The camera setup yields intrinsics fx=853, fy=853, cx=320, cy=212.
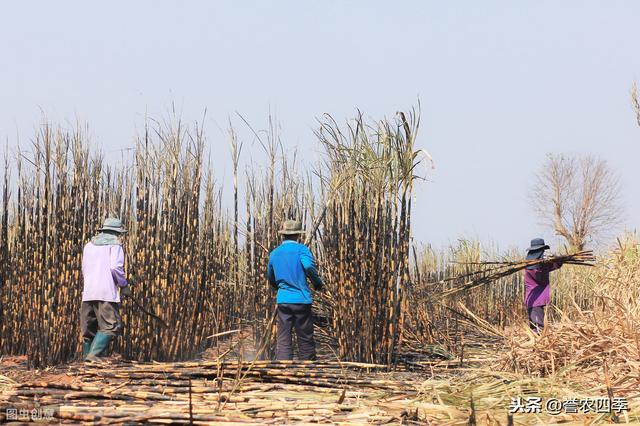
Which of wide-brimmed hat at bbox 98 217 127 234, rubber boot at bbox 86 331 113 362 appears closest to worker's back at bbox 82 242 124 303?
wide-brimmed hat at bbox 98 217 127 234

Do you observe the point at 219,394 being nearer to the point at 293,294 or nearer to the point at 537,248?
the point at 293,294

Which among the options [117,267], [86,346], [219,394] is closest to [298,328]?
[117,267]

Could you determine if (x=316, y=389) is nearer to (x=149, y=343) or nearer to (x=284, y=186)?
(x=149, y=343)

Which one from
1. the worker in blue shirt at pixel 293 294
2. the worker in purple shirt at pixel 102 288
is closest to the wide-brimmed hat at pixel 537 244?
the worker in blue shirt at pixel 293 294

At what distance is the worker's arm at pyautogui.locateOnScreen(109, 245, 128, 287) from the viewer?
6414 millimetres

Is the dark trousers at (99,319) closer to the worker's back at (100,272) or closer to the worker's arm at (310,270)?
the worker's back at (100,272)

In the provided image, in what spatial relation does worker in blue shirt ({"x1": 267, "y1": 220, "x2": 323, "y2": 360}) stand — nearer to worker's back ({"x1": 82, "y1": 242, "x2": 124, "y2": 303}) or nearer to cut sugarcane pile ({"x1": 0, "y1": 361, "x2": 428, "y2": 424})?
cut sugarcane pile ({"x1": 0, "y1": 361, "x2": 428, "y2": 424})

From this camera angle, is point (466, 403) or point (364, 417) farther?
point (466, 403)

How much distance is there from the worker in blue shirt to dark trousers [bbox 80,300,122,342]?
4.02 feet

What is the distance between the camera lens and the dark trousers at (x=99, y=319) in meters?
6.41

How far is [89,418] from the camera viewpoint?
413 cm

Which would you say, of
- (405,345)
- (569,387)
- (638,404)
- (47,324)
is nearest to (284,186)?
(405,345)

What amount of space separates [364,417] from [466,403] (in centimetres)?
67

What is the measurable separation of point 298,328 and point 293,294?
0.26 meters
